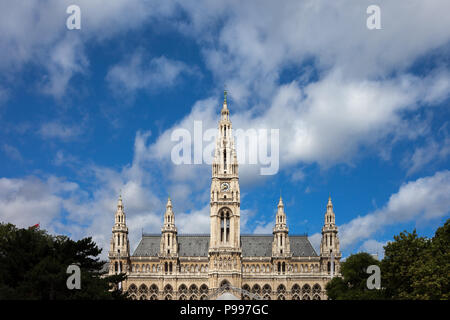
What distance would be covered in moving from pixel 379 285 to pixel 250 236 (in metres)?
59.8

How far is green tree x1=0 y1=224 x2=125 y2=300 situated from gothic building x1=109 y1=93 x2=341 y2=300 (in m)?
47.6

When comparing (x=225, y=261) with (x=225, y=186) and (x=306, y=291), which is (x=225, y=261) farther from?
(x=306, y=291)

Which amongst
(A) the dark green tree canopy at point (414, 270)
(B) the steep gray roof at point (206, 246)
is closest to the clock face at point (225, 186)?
(B) the steep gray roof at point (206, 246)

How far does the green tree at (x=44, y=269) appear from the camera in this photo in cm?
4475

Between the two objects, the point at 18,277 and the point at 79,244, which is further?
the point at 79,244

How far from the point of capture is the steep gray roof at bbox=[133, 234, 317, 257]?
112m

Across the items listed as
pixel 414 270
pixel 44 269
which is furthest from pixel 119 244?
pixel 414 270

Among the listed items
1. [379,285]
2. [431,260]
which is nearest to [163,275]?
[379,285]

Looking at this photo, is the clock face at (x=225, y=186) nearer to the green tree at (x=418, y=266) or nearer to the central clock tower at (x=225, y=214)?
the central clock tower at (x=225, y=214)

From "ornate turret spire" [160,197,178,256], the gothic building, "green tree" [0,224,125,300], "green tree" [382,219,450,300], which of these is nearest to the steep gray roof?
the gothic building
